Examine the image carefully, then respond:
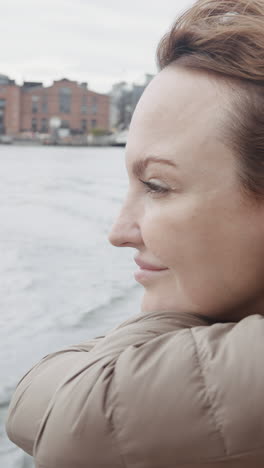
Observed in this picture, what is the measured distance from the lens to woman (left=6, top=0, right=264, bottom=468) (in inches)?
29.9

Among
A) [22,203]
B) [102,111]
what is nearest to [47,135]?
[102,111]

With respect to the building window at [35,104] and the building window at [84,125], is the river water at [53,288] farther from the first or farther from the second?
the building window at [84,125]

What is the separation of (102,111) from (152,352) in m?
64.5

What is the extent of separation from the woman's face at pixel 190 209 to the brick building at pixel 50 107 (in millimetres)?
61513

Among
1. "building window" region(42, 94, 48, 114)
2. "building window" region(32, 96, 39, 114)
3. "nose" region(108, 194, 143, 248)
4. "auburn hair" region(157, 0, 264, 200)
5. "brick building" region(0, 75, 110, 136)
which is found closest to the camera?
"auburn hair" region(157, 0, 264, 200)

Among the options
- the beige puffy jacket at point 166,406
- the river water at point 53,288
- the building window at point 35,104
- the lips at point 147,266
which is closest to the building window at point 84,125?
the building window at point 35,104

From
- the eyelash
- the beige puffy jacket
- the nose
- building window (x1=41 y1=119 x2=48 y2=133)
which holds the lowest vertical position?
building window (x1=41 y1=119 x2=48 y2=133)

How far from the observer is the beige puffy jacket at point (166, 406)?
2.45 feet

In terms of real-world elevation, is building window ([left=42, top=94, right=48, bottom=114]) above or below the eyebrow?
below

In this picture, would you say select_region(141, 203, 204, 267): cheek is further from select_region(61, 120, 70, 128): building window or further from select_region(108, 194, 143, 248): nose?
select_region(61, 120, 70, 128): building window

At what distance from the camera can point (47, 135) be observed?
61.2 metres

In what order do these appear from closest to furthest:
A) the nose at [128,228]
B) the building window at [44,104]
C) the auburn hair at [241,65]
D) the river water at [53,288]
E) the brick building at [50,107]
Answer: the auburn hair at [241,65] → the nose at [128,228] → the river water at [53,288] → the brick building at [50,107] → the building window at [44,104]

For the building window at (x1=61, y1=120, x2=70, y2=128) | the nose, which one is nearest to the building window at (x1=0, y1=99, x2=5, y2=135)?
the building window at (x1=61, y1=120, x2=70, y2=128)

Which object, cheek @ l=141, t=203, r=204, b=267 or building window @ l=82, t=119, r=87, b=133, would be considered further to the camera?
building window @ l=82, t=119, r=87, b=133
